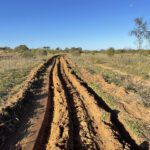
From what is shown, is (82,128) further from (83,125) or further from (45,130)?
(45,130)

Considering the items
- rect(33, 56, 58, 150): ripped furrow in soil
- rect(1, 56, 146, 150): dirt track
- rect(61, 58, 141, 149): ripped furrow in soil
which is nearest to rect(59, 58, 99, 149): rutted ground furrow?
rect(1, 56, 146, 150): dirt track

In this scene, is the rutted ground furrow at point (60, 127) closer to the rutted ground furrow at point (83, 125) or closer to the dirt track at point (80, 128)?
the dirt track at point (80, 128)

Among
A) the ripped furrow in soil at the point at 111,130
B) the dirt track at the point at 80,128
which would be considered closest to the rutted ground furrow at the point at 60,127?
the dirt track at the point at 80,128

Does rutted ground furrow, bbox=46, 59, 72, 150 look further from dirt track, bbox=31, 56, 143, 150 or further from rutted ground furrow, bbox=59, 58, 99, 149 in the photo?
rutted ground furrow, bbox=59, 58, 99, 149

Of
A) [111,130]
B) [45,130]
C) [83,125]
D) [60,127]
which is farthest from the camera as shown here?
[83,125]

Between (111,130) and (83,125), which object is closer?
(111,130)

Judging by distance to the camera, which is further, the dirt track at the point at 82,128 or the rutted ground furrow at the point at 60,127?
the dirt track at the point at 82,128

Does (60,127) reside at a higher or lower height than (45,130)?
higher

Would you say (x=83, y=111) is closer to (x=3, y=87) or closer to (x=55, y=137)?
(x=55, y=137)

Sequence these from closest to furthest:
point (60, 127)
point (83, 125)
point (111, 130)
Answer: point (111, 130) < point (60, 127) < point (83, 125)

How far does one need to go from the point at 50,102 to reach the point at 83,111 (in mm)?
2278

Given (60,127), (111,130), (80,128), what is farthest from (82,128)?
(111,130)

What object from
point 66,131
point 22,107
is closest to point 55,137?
point 66,131

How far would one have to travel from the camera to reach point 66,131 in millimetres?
8422
